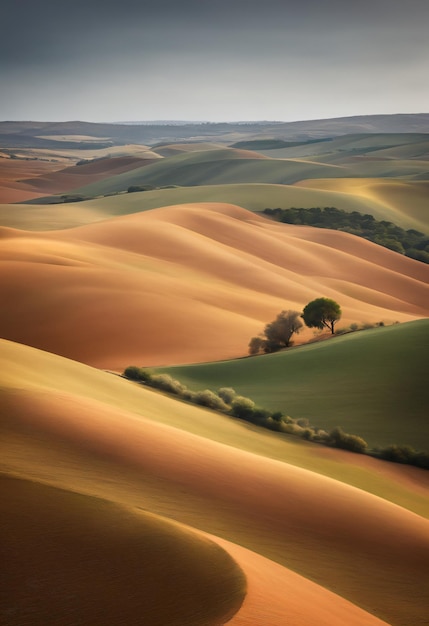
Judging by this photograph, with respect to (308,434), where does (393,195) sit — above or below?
above

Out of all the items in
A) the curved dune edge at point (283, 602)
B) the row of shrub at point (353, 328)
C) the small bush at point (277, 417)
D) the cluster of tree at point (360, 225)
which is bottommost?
the small bush at point (277, 417)

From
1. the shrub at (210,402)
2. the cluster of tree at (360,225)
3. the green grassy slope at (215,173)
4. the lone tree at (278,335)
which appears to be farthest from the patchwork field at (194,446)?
the green grassy slope at (215,173)

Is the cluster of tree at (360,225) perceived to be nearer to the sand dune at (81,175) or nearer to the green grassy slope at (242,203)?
the green grassy slope at (242,203)

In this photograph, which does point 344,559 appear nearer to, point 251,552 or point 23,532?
point 251,552

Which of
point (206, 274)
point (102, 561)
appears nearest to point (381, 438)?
point (102, 561)

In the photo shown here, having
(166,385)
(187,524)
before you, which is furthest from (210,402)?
(187,524)

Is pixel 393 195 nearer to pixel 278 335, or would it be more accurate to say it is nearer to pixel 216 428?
pixel 278 335

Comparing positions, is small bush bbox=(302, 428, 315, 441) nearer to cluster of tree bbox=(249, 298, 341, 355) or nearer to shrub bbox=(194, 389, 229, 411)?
shrub bbox=(194, 389, 229, 411)
